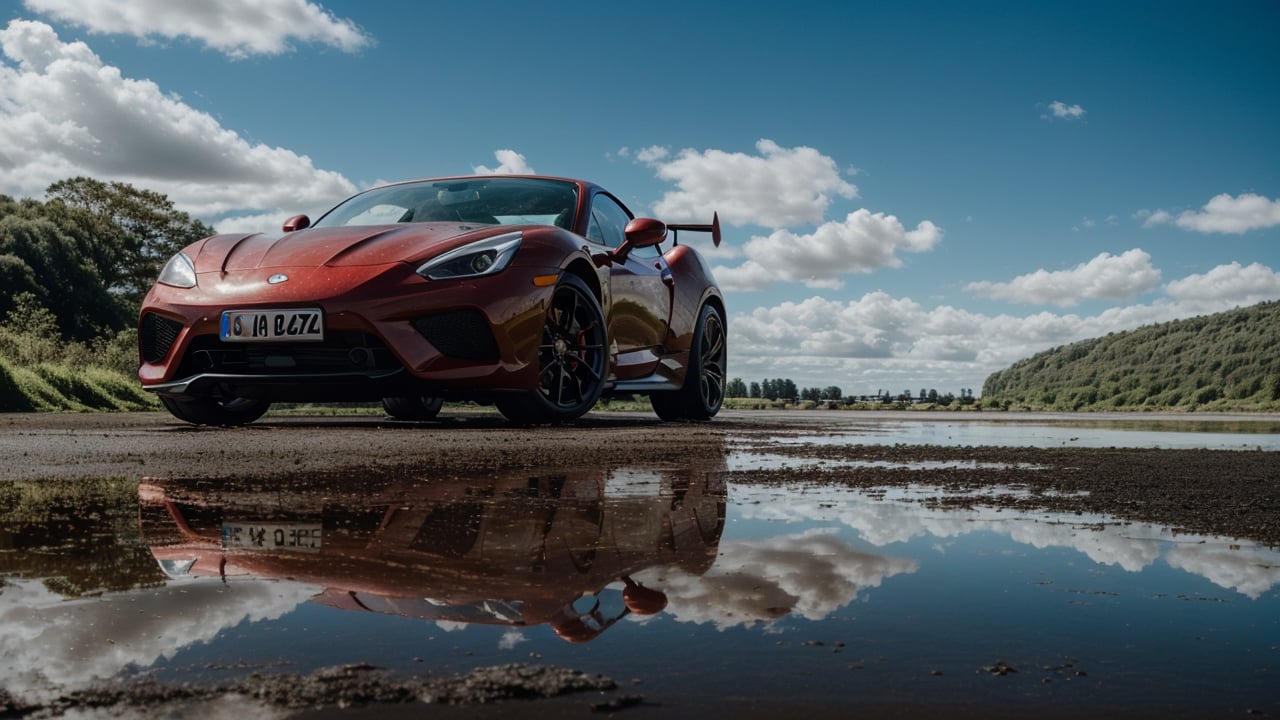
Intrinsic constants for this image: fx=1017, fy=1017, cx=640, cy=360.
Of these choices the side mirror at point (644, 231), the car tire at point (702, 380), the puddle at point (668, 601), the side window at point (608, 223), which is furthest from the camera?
the car tire at point (702, 380)

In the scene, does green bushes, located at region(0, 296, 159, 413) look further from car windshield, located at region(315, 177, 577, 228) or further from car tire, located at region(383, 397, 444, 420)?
car windshield, located at region(315, 177, 577, 228)

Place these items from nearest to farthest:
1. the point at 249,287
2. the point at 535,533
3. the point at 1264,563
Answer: the point at 1264,563
the point at 535,533
the point at 249,287

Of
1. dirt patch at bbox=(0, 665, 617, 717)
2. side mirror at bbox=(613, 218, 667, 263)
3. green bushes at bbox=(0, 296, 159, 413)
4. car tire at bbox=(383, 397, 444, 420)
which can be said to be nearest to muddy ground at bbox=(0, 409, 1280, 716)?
dirt patch at bbox=(0, 665, 617, 717)

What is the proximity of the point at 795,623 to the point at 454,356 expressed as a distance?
4.02m

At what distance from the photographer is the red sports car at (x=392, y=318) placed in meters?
5.09

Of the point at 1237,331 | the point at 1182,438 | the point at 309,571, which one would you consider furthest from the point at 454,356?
the point at 1237,331

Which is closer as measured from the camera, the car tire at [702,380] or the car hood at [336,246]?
the car hood at [336,246]

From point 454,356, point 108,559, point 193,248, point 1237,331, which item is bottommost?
point 108,559

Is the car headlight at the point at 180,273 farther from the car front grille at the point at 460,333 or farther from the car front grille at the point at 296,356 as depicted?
the car front grille at the point at 460,333

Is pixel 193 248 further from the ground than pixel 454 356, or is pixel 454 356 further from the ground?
pixel 193 248

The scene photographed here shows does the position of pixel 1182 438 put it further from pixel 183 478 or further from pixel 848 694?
pixel 848 694

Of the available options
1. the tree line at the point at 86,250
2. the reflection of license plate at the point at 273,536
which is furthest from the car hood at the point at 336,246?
the tree line at the point at 86,250

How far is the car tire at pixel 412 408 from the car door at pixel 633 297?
7.31 feet

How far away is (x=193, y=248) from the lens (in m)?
5.69
